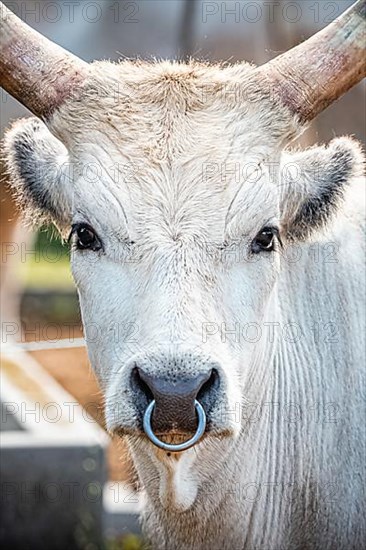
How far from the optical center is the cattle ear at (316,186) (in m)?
6.14

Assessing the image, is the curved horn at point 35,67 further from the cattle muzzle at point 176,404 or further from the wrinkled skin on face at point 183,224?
the cattle muzzle at point 176,404

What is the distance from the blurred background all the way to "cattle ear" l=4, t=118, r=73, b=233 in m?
4.92

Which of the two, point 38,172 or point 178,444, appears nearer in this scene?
point 178,444

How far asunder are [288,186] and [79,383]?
8.48m

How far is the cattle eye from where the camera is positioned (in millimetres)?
5680

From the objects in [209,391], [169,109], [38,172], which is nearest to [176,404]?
Answer: [209,391]

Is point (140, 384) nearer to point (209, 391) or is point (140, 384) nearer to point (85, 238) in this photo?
point (209, 391)

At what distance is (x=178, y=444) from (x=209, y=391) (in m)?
0.31

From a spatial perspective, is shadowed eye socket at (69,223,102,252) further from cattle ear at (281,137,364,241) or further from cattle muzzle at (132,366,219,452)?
cattle ear at (281,137,364,241)

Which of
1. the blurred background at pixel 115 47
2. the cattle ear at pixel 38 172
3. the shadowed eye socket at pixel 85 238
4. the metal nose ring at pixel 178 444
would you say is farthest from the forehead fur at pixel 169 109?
the blurred background at pixel 115 47

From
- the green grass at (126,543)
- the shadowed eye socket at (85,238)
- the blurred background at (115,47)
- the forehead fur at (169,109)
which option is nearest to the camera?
the forehead fur at (169,109)

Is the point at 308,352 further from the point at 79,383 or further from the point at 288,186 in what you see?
the point at 79,383

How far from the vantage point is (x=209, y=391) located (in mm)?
5059

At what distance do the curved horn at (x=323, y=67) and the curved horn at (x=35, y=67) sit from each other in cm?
102
